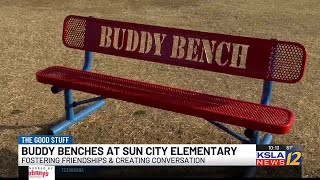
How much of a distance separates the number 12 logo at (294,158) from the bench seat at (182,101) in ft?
1.61

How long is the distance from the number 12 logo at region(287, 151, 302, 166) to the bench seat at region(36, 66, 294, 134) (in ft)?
1.61

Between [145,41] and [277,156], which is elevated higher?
[145,41]

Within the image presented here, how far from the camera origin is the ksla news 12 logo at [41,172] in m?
3.23

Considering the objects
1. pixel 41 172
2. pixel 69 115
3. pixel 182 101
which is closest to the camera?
pixel 41 172

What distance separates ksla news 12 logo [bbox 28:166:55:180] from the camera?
10.6ft

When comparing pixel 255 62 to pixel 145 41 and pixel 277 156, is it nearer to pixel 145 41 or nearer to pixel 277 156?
pixel 277 156

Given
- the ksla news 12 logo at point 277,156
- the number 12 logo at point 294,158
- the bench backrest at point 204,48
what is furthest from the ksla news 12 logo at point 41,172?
the number 12 logo at point 294,158

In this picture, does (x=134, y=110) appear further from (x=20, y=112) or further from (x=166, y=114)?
(x=20, y=112)

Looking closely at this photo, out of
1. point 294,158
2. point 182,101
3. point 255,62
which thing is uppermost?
point 255,62

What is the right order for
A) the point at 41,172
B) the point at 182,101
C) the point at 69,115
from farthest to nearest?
the point at 69,115 < the point at 182,101 < the point at 41,172

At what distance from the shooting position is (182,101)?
3.54m

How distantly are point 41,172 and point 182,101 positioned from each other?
1341 mm

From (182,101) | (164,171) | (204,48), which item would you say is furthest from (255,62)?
(164,171)

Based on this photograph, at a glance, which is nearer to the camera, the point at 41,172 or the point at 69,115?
the point at 41,172
